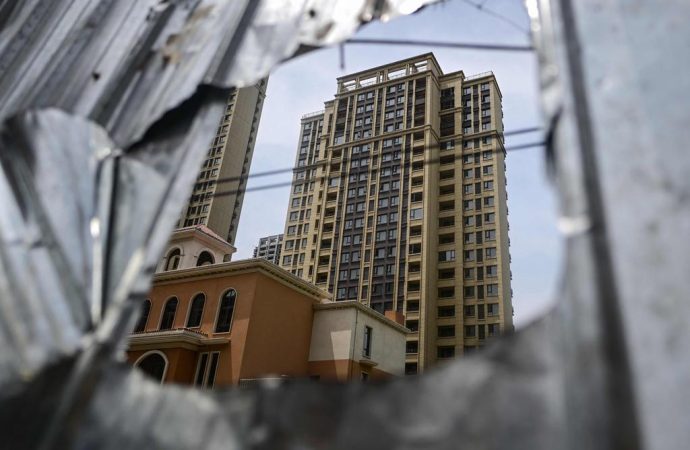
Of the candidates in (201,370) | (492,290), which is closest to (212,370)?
(201,370)

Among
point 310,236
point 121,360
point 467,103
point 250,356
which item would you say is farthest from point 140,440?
point 467,103

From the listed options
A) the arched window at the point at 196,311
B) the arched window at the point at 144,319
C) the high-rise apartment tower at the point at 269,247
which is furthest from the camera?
the high-rise apartment tower at the point at 269,247

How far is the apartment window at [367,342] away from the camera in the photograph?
20438mm

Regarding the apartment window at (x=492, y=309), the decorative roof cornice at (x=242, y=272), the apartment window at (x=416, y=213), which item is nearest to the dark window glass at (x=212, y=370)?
the decorative roof cornice at (x=242, y=272)

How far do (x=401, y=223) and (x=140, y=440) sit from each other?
49457 millimetres

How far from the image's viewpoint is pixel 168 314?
20.1 m

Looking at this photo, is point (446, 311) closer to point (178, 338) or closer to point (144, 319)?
point (144, 319)

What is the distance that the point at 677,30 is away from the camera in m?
1.46

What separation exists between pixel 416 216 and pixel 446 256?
16.6ft

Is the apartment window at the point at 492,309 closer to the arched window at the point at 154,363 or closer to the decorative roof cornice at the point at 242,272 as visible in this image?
the decorative roof cornice at the point at 242,272

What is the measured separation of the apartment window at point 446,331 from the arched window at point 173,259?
3134 cm

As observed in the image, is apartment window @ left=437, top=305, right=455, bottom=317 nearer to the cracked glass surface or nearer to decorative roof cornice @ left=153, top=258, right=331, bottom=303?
decorative roof cornice @ left=153, top=258, right=331, bottom=303

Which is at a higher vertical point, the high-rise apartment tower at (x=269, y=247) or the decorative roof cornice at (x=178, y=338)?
the high-rise apartment tower at (x=269, y=247)

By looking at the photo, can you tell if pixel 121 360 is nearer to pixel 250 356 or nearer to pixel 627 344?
pixel 627 344
